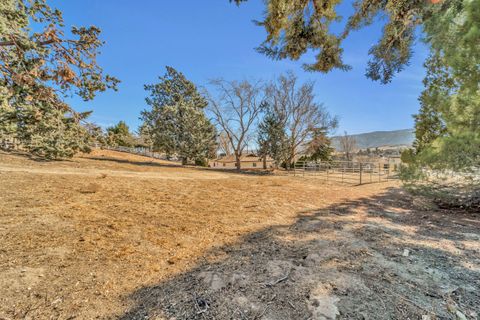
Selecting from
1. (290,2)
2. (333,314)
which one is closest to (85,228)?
(333,314)

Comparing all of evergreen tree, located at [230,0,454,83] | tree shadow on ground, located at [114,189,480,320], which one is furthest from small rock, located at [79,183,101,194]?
evergreen tree, located at [230,0,454,83]

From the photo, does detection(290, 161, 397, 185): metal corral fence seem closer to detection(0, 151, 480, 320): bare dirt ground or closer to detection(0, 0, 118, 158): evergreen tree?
detection(0, 151, 480, 320): bare dirt ground

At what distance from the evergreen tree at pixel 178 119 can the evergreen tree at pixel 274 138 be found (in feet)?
17.2

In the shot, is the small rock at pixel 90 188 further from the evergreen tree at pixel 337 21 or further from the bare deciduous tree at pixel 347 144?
the bare deciduous tree at pixel 347 144

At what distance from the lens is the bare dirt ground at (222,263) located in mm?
1757

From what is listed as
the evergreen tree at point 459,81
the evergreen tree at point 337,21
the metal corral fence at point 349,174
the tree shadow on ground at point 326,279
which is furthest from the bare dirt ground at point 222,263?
the metal corral fence at point 349,174

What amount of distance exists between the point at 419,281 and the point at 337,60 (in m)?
3.86

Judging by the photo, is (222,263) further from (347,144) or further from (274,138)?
Result: (347,144)

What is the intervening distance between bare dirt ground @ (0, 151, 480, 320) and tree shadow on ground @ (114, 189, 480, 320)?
0.01m

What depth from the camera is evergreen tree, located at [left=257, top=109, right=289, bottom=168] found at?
60.3ft

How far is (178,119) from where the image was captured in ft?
60.8

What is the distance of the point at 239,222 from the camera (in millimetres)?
4270

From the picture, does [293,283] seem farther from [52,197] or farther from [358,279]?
[52,197]

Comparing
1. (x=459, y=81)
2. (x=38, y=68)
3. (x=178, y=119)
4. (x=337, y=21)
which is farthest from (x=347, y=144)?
(x=38, y=68)
